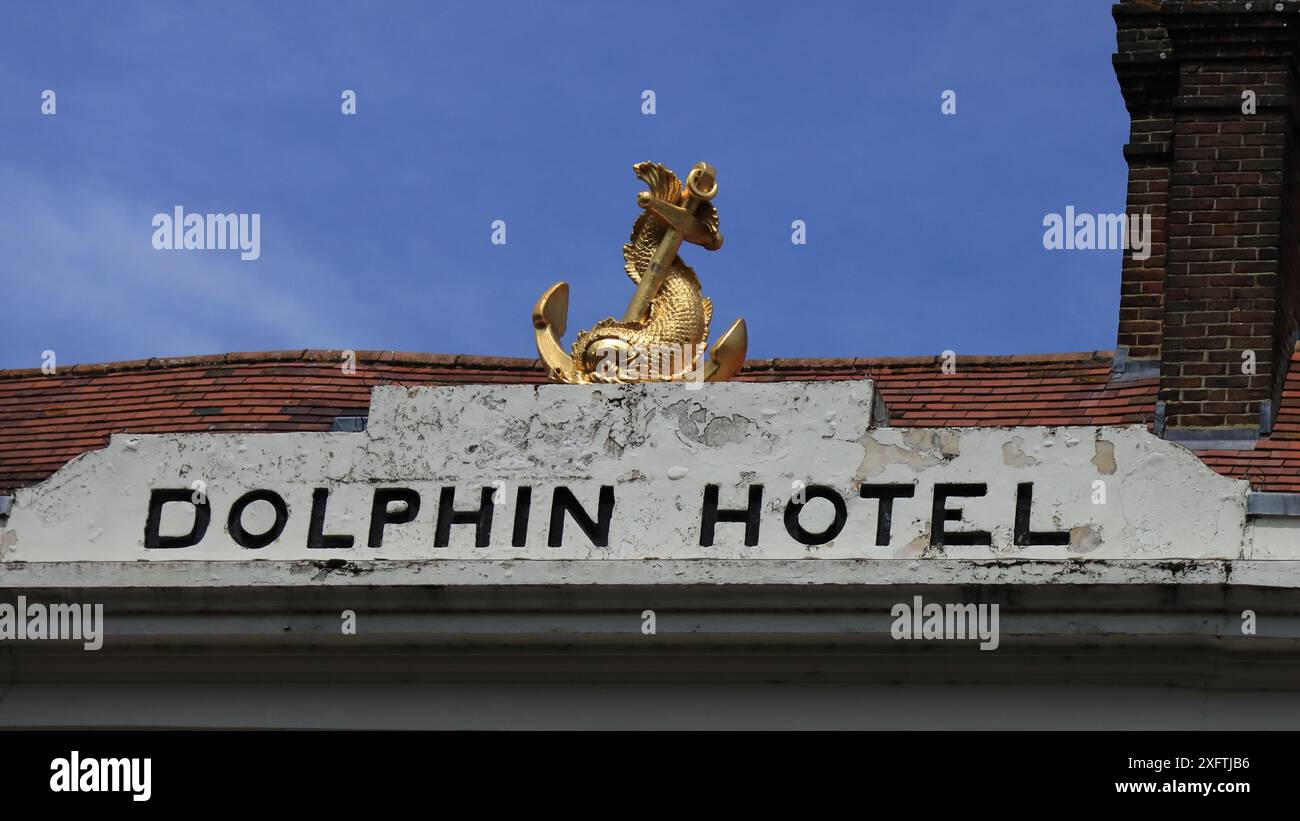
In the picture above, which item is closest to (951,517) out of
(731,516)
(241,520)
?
(731,516)

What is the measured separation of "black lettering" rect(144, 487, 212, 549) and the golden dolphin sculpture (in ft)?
5.70

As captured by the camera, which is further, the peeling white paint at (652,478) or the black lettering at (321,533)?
the black lettering at (321,533)

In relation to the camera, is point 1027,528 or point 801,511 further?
point 801,511

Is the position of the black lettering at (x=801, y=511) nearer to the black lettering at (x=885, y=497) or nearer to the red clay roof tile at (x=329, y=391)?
the black lettering at (x=885, y=497)

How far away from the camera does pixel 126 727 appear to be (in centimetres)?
1109

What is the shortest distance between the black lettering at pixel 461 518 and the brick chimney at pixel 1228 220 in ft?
14.2

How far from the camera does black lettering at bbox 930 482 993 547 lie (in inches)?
→ 414

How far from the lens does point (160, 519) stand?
1127 cm

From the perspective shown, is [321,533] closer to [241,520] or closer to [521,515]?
[241,520]

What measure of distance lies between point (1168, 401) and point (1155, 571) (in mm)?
3840

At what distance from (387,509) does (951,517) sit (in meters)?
2.49

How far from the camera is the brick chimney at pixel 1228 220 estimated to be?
1358cm

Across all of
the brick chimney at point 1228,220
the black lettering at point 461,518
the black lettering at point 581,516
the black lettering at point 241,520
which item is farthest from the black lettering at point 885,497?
the brick chimney at point 1228,220
